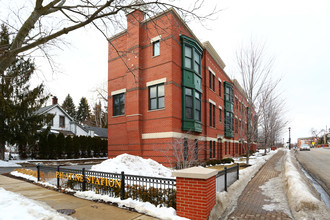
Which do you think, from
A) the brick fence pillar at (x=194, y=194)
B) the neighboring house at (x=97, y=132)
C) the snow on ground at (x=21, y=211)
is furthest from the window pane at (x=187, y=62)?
the neighboring house at (x=97, y=132)

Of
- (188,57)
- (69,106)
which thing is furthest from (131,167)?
(69,106)

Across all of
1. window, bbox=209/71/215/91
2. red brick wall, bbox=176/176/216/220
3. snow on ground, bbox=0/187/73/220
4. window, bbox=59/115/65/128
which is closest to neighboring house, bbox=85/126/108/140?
window, bbox=59/115/65/128

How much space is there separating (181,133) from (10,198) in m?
12.0

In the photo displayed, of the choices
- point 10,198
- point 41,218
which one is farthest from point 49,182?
point 41,218

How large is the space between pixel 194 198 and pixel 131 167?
21.2ft

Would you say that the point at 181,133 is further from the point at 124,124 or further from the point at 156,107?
the point at 124,124

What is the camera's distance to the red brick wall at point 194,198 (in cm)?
516

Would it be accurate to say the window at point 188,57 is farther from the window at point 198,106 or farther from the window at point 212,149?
the window at point 212,149

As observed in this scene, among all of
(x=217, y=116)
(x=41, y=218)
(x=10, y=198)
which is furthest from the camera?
(x=217, y=116)

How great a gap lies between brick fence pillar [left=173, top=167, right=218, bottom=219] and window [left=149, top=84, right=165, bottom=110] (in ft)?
34.9

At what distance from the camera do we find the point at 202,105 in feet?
66.4

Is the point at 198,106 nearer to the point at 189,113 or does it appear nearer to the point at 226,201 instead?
the point at 189,113

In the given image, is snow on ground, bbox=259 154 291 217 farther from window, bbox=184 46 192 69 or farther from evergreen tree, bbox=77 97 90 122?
evergreen tree, bbox=77 97 90 122

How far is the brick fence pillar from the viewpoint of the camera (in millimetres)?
5152
